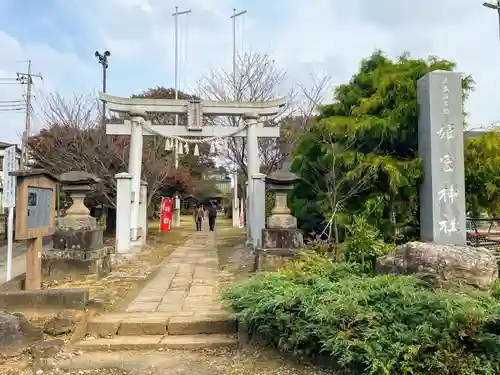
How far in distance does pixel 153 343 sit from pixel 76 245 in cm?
418

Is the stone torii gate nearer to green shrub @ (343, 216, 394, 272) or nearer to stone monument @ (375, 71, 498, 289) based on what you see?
green shrub @ (343, 216, 394, 272)

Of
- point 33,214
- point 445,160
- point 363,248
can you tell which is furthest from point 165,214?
point 445,160

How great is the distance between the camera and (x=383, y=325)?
11.9 ft

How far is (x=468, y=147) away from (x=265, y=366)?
7.65 m

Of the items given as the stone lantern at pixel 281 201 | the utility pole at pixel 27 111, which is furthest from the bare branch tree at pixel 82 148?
the stone lantern at pixel 281 201

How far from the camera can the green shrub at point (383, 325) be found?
3348 millimetres

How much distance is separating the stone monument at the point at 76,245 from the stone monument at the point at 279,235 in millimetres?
3118

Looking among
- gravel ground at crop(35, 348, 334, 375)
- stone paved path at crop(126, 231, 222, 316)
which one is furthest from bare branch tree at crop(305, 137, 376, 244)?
gravel ground at crop(35, 348, 334, 375)

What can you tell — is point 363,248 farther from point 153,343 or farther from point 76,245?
point 76,245

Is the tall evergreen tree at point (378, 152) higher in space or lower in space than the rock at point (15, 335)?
higher

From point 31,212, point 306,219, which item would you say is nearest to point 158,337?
point 31,212

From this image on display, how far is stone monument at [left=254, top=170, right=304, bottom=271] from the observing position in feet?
27.9

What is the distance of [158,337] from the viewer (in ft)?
16.1

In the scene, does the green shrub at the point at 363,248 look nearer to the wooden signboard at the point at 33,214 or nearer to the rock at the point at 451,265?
the rock at the point at 451,265
